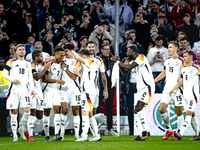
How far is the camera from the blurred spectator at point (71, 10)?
40.8 ft

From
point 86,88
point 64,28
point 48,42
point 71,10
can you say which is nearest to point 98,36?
point 64,28

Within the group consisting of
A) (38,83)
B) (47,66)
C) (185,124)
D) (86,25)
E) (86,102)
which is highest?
(86,25)

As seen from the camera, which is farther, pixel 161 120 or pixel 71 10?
pixel 71 10

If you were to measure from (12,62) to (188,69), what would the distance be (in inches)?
164

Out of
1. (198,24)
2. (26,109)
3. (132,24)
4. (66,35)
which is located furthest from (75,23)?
(26,109)

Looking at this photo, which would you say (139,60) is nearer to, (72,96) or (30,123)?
(72,96)

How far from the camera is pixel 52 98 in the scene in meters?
8.17

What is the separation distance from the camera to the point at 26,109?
317 inches

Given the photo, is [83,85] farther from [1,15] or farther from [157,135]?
Result: [1,15]

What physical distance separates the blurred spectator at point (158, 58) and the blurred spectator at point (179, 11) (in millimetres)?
1649

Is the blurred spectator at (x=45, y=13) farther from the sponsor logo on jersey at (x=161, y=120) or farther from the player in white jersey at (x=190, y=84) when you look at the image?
the player in white jersey at (x=190, y=84)

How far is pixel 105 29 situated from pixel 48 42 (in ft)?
6.41

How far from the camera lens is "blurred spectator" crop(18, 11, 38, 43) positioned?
11906 mm

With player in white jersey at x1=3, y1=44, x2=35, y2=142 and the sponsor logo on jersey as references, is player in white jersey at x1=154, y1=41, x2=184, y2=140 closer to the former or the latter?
the sponsor logo on jersey
